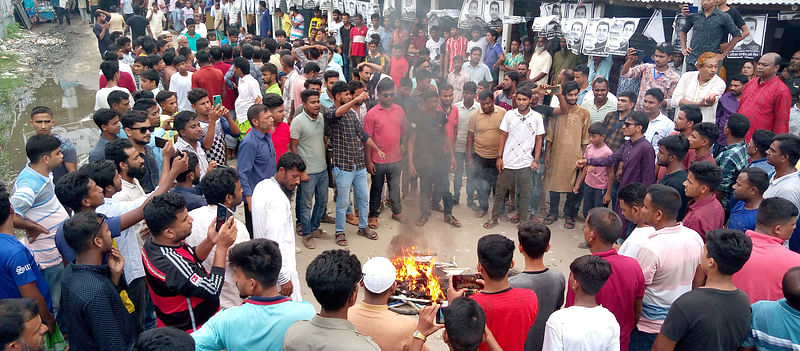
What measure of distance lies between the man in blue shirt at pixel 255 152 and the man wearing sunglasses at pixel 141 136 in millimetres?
870

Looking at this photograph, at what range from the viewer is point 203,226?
3803 mm

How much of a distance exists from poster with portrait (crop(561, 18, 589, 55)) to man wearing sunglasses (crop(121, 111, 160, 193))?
7.69m

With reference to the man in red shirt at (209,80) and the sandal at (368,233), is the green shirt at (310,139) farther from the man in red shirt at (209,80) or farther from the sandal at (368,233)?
the man in red shirt at (209,80)

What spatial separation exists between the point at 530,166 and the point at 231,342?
5.38 m

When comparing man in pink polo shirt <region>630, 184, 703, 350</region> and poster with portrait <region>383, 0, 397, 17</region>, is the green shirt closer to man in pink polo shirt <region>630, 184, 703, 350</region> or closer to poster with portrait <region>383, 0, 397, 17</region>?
man in pink polo shirt <region>630, 184, 703, 350</region>

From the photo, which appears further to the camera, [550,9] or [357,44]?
[357,44]

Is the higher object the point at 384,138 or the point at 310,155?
the point at 384,138

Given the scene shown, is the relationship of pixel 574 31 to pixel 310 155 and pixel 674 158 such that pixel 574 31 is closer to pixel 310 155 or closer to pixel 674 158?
pixel 674 158

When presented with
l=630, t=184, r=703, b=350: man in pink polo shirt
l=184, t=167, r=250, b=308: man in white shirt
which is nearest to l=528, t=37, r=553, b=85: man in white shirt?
l=630, t=184, r=703, b=350: man in pink polo shirt

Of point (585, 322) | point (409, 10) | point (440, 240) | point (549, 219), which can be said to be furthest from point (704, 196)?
point (409, 10)

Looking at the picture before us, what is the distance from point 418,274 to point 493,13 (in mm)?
7840

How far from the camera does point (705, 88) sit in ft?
23.7

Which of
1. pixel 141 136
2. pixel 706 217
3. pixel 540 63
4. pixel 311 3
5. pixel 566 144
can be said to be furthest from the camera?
pixel 311 3

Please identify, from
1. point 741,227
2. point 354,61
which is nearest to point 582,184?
point 741,227
